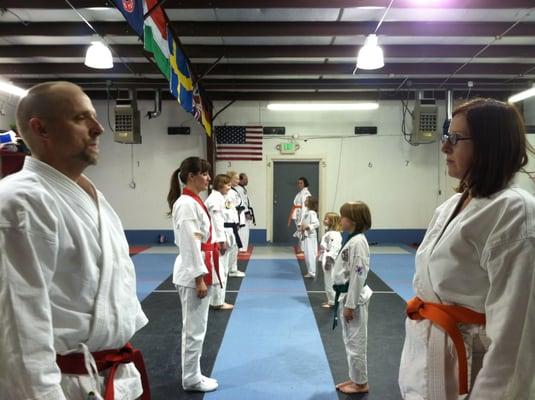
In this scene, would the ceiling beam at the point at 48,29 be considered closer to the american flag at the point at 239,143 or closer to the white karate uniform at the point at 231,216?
the white karate uniform at the point at 231,216

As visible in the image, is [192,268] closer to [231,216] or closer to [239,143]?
[231,216]

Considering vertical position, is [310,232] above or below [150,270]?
above

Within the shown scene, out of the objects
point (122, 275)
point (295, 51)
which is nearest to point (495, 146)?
point (122, 275)

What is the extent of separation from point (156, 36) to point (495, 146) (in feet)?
10.9

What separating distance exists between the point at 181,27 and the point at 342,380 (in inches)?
191

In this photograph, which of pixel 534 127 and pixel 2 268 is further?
pixel 534 127

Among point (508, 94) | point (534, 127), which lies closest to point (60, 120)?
point (534, 127)

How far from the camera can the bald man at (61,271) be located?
874 millimetres

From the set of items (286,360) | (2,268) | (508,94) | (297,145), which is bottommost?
(286,360)

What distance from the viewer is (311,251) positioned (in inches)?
234

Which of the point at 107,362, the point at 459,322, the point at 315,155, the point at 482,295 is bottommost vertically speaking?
the point at 107,362

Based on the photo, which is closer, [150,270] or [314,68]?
[150,270]

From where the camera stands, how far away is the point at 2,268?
874 millimetres

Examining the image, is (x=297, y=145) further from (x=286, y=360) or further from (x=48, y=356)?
(x=48, y=356)
